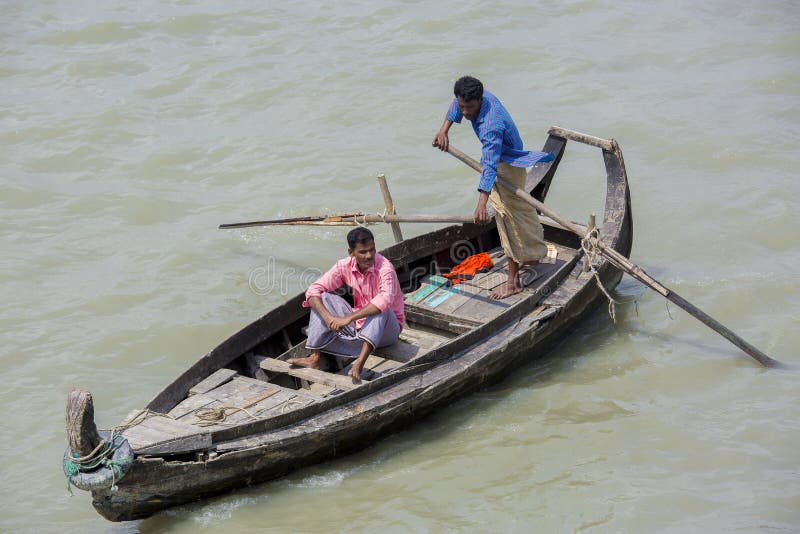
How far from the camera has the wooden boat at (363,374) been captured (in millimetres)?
4934

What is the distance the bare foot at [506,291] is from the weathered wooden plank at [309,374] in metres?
1.61

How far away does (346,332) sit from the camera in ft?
19.2

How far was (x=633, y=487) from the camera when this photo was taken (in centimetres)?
543

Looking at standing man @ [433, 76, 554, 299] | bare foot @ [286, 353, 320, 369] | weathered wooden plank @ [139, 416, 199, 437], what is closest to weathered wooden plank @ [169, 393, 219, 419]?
weathered wooden plank @ [139, 416, 199, 437]

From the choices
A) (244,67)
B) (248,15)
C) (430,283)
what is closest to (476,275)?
(430,283)

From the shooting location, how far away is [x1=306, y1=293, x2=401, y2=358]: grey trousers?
5.61 metres

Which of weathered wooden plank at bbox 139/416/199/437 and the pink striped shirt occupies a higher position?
the pink striped shirt

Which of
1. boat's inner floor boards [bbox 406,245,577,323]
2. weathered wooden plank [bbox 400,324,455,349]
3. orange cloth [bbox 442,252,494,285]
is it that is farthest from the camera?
orange cloth [bbox 442,252,494,285]

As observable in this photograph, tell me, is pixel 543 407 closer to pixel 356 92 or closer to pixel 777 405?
pixel 777 405

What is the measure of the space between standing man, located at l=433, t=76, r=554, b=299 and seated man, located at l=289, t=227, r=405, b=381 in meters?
0.86

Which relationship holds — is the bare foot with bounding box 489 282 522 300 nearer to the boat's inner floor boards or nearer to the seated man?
the boat's inner floor boards

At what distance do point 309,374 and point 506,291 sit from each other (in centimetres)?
181

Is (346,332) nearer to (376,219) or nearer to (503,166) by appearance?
(376,219)

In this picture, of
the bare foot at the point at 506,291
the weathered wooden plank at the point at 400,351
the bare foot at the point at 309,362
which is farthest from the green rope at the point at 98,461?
the bare foot at the point at 506,291
